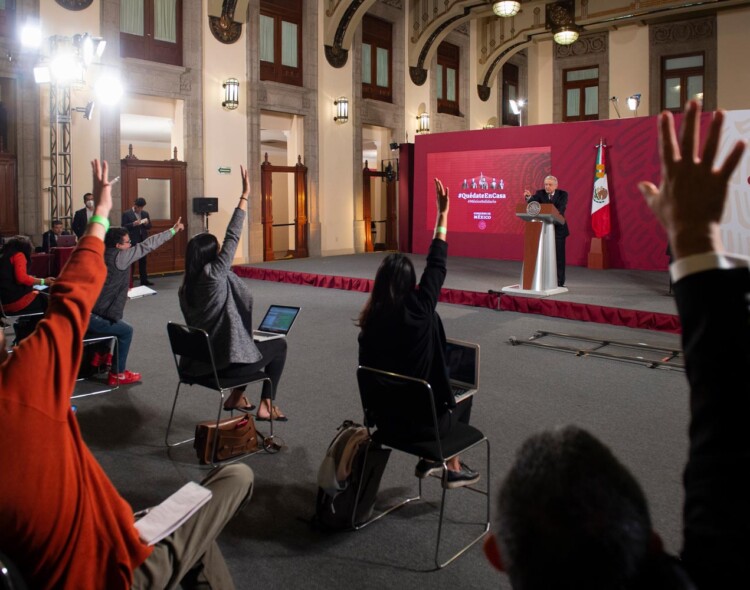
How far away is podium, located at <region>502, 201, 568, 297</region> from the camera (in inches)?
334

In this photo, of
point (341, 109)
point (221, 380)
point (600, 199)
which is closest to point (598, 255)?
point (600, 199)

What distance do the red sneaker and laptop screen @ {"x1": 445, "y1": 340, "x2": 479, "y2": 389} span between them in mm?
2950

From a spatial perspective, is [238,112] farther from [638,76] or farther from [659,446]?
[659,446]

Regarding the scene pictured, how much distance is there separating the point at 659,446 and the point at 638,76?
49.9 feet

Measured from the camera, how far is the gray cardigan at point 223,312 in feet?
13.4

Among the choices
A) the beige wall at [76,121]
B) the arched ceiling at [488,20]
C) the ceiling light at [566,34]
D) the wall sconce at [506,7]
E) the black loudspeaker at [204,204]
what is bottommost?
the black loudspeaker at [204,204]

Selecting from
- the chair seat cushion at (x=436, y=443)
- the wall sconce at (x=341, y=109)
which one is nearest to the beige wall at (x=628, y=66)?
the wall sconce at (x=341, y=109)

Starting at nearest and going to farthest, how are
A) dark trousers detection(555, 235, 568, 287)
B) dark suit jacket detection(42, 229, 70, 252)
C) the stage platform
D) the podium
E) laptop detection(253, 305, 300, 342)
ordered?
laptop detection(253, 305, 300, 342), the stage platform, the podium, dark trousers detection(555, 235, 568, 287), dark suit jacket detection(42, 229, 70, 252)

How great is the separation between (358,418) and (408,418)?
5.80 ft

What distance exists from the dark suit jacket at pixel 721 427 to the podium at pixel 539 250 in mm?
7736

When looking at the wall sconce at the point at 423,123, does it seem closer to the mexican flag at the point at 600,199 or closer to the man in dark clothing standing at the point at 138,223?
the mexican flag at the point at 600,199

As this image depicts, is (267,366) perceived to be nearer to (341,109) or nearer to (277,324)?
(277,324)

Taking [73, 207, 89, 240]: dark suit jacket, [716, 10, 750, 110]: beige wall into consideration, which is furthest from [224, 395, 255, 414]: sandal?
[716, 10, 750, 110]: beige wall

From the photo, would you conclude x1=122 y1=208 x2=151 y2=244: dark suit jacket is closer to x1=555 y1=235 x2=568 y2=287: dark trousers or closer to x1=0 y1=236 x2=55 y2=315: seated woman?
x1=0 y1=236 x2=55 y2=315: seated woman
